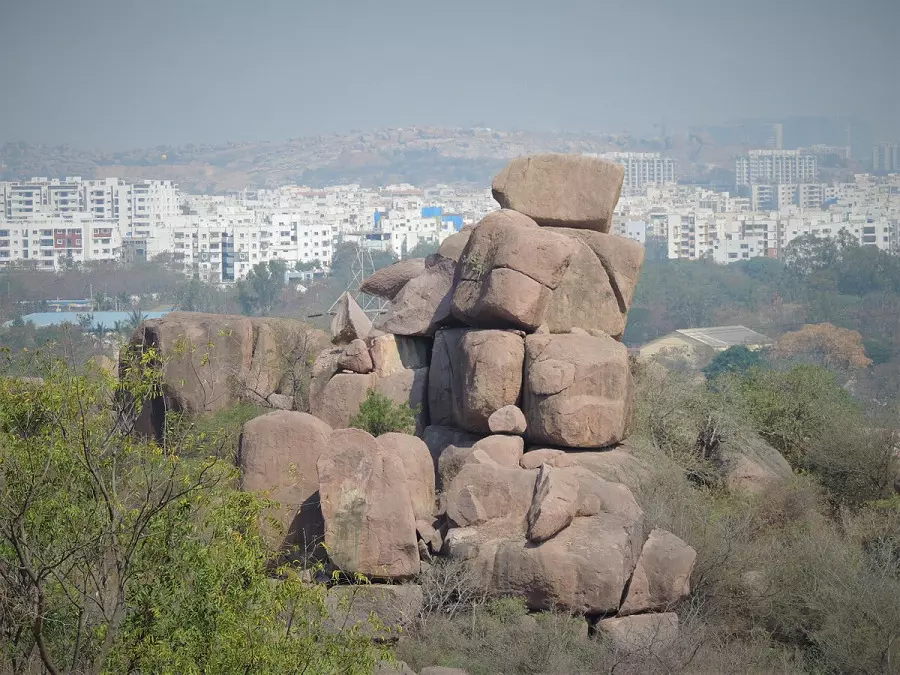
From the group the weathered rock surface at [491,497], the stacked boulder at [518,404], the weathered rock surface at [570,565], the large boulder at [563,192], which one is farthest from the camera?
the large boulder at [563,192]

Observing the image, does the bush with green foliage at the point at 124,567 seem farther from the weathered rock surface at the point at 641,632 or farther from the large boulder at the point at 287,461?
the large boulder at the point at 287,461

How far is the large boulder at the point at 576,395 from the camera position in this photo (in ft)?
57.7

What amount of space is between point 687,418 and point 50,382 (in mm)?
12578

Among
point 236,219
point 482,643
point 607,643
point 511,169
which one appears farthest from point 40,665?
point 236,219

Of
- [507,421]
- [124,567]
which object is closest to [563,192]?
[507,421]

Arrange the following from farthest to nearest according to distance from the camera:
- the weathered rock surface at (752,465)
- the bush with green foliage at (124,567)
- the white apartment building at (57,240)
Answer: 1. the white apartment building at (57,240)
2. the weathered rock surface at (752,465)
3. the bush with green foliage at (124,567)

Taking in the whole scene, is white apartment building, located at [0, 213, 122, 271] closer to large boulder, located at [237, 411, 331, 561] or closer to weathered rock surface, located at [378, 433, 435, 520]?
large boulder, located at [237, 411, 331, 561]

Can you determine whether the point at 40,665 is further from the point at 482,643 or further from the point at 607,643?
the point at 607,643

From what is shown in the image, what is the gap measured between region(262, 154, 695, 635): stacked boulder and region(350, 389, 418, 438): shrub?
1.43ft

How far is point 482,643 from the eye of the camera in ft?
47.5

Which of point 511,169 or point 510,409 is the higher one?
→ point 511,169

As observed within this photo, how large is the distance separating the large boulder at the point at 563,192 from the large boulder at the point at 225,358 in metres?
4.99

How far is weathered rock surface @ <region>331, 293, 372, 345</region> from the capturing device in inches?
851

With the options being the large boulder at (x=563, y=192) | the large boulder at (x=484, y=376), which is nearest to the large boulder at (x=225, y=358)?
the large boulder at (x=484, y=376)
